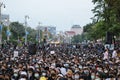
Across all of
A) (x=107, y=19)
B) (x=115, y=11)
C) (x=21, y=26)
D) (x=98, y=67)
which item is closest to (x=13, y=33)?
(x=21, y=26)

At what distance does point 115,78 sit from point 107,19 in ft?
120

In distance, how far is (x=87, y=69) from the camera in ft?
73.2

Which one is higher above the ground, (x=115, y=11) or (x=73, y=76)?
(x=115, y=11)

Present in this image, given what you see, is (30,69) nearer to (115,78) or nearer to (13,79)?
(13,79)

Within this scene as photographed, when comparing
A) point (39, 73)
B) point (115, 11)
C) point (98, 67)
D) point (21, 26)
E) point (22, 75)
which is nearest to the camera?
point (22, 75)

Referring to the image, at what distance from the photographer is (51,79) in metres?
20.0

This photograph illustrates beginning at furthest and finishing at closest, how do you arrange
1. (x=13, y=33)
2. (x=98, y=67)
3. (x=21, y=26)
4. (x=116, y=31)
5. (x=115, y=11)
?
(x=21, y=26)
(x=13, y=33)
(x=116, y=31)
(x=115, y=11)
(x=98, y=67)

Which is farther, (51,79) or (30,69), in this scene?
(30,69)

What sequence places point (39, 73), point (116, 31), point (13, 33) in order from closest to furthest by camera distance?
point (39, 73) → point (116, 31) → point (13, 33)

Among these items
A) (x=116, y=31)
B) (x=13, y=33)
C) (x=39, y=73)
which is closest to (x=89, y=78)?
(x=39, y=73)

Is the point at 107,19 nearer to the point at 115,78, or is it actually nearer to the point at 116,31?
the point at 116,31

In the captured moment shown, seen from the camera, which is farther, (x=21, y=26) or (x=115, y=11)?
(x=21, y=26)

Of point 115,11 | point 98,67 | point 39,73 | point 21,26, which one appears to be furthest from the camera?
point 21,26

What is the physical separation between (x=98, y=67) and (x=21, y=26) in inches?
4180
